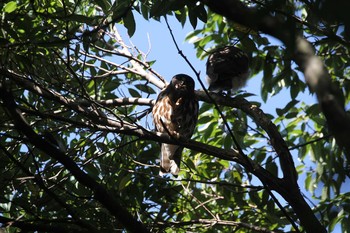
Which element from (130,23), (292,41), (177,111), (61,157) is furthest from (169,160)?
(292,41)

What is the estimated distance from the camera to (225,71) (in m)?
6.47

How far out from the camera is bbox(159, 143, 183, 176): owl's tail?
14.8ft

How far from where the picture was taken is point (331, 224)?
3.98 metres

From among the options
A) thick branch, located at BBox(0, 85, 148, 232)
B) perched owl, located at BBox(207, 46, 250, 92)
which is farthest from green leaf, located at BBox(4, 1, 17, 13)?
perched owl, located at BBox(207, 46, 250, 92)

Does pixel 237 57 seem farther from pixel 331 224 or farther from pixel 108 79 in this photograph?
pixel 331 224

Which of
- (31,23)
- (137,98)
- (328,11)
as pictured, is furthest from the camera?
(137,98)

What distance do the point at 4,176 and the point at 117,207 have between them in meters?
1.25

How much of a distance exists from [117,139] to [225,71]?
212 cm

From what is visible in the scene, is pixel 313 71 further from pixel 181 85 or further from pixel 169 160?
pixel 181 85

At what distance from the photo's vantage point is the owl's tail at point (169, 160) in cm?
450

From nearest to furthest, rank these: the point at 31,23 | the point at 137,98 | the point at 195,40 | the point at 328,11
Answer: the point at 328,11 → the point at 31,23 → the point at 137,98 → the point at 195,40

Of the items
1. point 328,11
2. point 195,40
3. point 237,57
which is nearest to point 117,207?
point 328,11

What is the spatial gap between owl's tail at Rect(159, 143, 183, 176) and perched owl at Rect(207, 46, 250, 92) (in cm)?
197

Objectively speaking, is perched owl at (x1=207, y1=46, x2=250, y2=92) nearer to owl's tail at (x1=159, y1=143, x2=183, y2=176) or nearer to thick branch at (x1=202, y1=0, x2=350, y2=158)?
owl's tail at (x1=159, y1=143, x2=183, y2=176)
